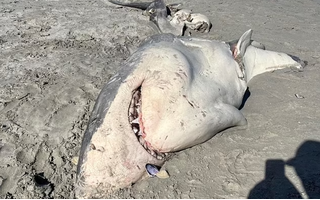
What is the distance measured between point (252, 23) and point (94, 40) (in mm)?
3089

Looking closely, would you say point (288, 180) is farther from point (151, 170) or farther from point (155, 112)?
point (155, 112)

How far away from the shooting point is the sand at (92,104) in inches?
137

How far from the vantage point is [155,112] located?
3.58 meters

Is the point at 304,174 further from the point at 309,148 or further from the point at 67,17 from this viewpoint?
the point at 67,17

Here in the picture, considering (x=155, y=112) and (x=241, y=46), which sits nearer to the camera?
(x=155, y=112)

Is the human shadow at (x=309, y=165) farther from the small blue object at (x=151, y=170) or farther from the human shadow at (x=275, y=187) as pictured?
the small blue object at (x=151, y=170)

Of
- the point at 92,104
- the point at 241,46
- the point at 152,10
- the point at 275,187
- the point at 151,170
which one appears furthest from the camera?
the point at 152,10

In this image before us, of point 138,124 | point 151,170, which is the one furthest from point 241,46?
point 151,170

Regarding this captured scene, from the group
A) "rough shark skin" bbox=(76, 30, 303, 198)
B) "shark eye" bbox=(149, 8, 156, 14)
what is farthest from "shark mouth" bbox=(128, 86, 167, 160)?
"shark eye" bbox=(149, 8, 156, 14)

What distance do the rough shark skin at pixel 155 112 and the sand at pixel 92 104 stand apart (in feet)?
0.61

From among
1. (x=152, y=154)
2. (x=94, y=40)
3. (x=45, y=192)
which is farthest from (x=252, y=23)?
(x=45, y=192)

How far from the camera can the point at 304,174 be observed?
11.4ft

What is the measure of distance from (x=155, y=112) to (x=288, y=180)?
1.30 metres

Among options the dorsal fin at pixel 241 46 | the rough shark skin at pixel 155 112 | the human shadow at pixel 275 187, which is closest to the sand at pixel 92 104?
the human shadow at pixel 275 187
